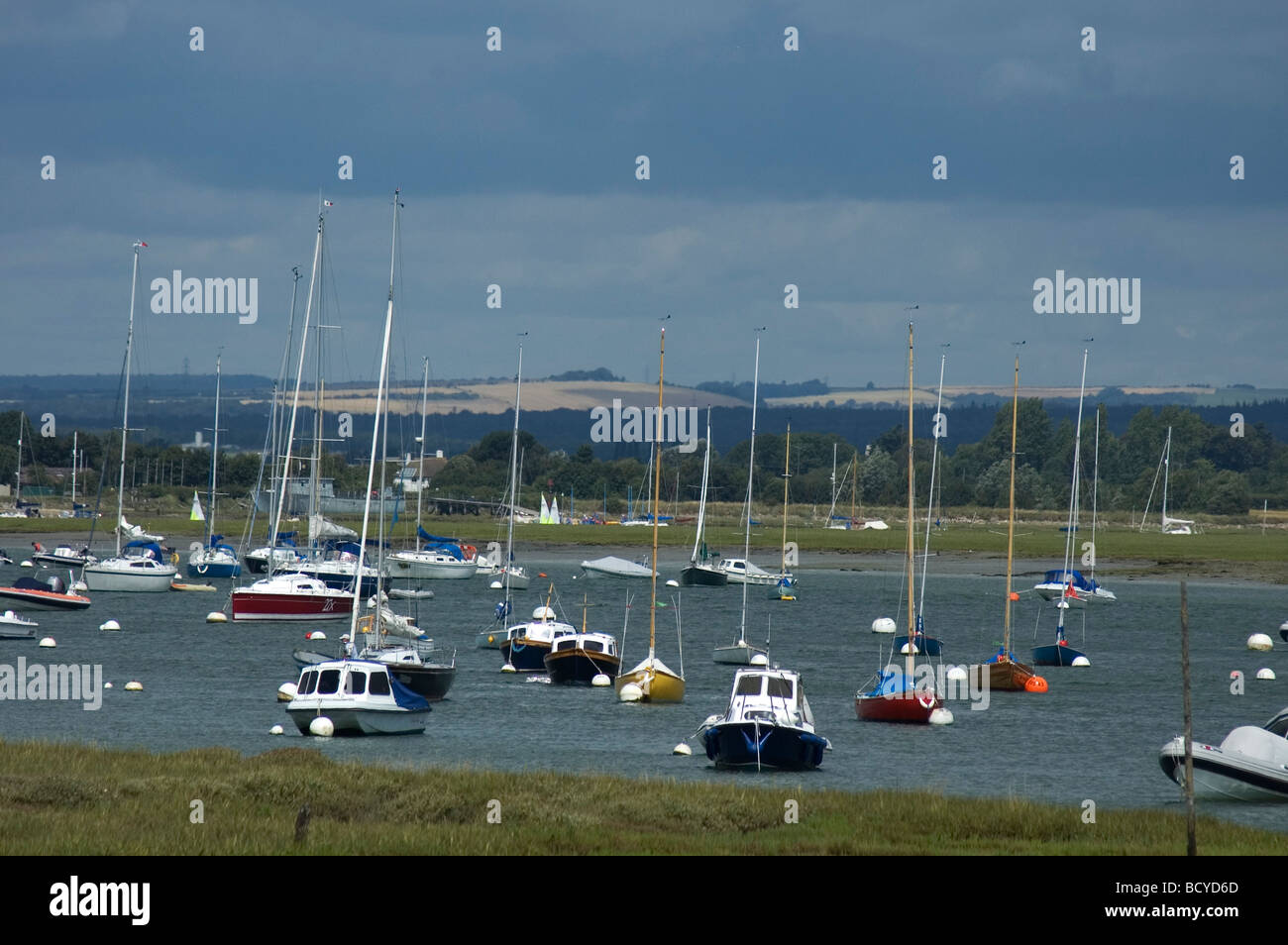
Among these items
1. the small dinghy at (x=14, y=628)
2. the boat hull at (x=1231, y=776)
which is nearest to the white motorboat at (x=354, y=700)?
the boat hull at (x=1231, y=776)

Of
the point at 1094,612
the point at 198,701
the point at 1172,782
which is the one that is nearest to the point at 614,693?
the point at 198,701

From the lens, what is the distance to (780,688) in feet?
148

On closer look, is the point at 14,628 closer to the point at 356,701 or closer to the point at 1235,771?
the point at 356,701

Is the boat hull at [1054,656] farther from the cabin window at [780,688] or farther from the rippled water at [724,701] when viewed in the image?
the cabin window at [780,688]

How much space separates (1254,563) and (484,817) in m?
124

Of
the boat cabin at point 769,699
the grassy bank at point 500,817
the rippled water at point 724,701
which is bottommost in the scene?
the rippled water at point 724,701

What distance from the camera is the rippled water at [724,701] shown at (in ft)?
142

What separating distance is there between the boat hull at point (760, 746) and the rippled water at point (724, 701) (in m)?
0.57

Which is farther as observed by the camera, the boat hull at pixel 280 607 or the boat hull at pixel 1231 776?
the boat hull at pixel 280 607

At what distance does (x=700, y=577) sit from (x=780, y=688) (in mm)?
74708

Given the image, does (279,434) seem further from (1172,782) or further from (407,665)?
(1172,782)

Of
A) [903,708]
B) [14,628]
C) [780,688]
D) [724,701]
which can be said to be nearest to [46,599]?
[14,628]

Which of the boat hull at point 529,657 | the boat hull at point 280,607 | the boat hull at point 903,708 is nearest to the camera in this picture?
the boat hull at point 903,708

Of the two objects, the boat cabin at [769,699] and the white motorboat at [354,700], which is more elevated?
the boat cabin at [769,699]
